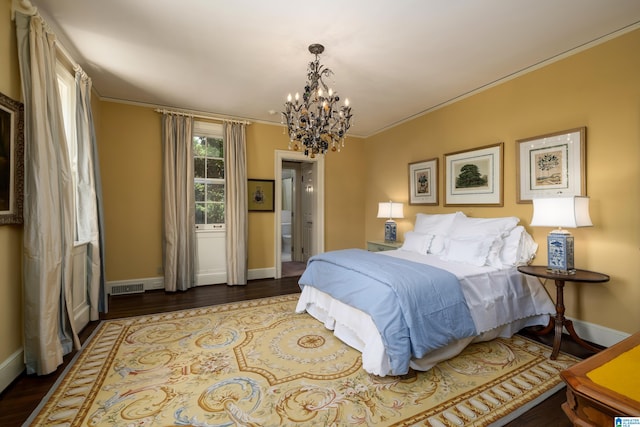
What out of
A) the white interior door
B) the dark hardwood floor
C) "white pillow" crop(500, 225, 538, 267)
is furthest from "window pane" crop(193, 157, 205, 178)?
"white pillow" crop(500, 225, 538, 267)

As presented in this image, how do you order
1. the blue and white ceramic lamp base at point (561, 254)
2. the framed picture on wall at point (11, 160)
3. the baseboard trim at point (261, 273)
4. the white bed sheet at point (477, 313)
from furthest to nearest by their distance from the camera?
the baseboard trim at point (261, 273), the blue and white ceramic lamp base at point (561, 254), the white bed sheet at point (477, 313), the framed picture on wall at point (11, 160)

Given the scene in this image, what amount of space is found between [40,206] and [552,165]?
175 inches

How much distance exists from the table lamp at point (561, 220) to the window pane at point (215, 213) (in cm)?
415

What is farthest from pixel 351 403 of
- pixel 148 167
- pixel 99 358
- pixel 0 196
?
pixel 148 167

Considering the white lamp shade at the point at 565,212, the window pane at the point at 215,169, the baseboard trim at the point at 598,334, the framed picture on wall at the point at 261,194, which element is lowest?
the baseboard trim at the point at 598,334

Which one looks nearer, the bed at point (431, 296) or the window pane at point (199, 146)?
the bed at point (431, 296)

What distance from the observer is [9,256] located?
6.38ft

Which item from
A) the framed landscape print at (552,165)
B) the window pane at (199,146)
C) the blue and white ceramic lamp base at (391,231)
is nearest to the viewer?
the framed landscape print at (552,165)

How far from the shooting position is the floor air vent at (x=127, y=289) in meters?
4.01

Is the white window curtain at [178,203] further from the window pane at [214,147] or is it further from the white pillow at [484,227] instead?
the white pillow at [484,227]

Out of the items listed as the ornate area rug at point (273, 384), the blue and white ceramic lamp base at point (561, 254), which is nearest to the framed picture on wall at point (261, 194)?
the ornate area rug at point (273, 384)

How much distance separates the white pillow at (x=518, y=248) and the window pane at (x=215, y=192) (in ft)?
13.1

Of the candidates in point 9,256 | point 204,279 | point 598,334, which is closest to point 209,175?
point 204,279

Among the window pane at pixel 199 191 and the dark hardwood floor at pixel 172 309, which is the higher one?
the window pane at pixel 199 191
